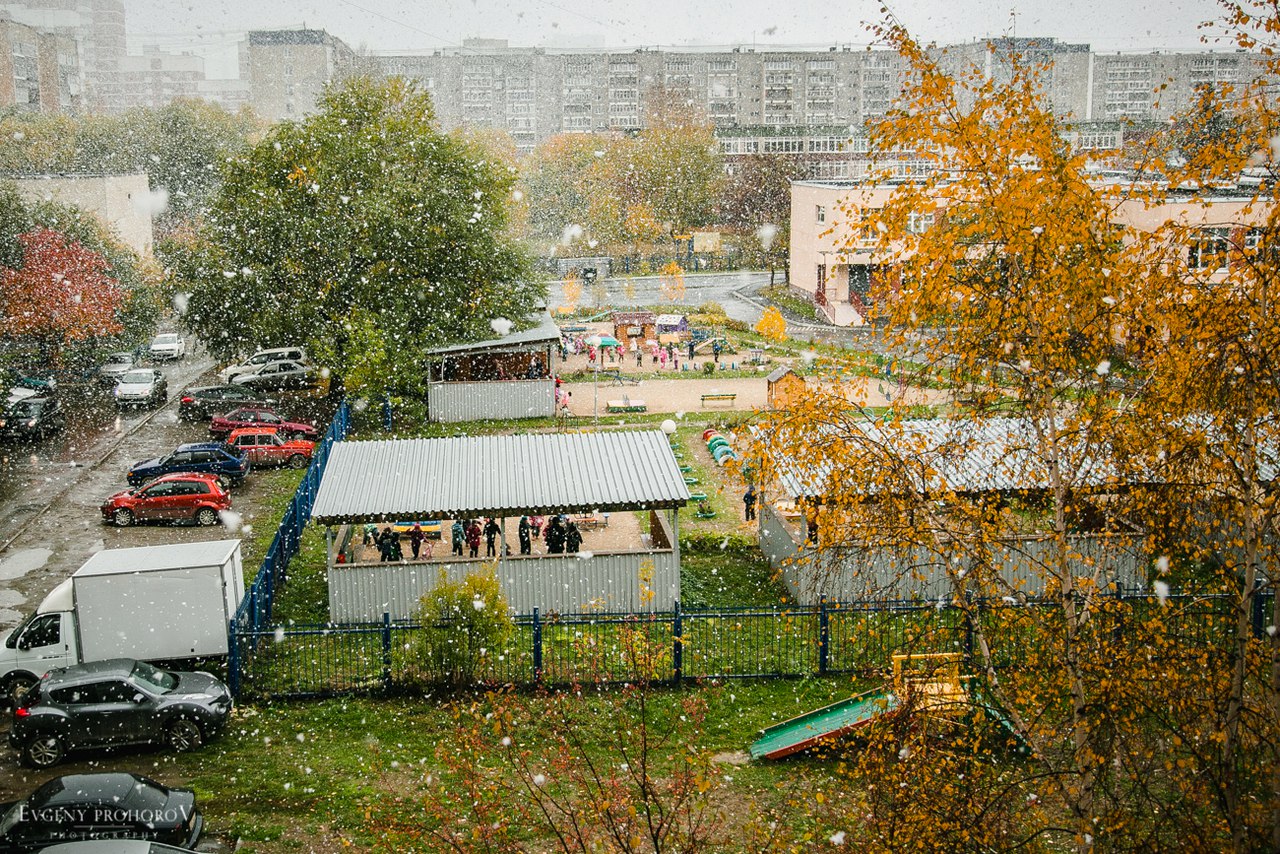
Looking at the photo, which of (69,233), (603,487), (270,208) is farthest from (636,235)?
(603,487)

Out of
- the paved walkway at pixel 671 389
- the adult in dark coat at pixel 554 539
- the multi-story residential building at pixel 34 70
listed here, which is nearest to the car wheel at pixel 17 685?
the adult in dark coat at pixel 554 539

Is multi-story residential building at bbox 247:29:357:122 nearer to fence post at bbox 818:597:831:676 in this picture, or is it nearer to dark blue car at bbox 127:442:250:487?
dark blue car at bbox 127:442:250:487

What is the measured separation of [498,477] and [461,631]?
378cm

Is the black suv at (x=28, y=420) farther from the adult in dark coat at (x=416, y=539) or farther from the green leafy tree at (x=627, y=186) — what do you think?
the green leafy tree at (x=627, y=186)

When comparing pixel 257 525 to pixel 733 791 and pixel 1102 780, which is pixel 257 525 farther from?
pixel 1102 780

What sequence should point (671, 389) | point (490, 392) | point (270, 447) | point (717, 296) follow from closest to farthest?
point (270, 447), point (490, 392), point (671, 389), point (717, 296)

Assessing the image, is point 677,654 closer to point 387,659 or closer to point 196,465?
point 387,659

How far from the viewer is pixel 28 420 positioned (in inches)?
1190

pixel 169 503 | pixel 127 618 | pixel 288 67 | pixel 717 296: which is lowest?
pixel 169 503

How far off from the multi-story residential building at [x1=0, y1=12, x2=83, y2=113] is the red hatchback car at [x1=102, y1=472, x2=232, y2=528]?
80.3 meters

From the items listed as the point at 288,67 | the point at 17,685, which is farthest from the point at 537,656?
the point at 288,67

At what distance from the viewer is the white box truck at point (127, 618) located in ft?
48.1

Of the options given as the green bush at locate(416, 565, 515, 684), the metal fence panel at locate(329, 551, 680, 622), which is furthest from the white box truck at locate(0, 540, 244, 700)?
the green bush at locate(416, 565, 515, 684)

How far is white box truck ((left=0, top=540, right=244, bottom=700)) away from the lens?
48.1 feet
